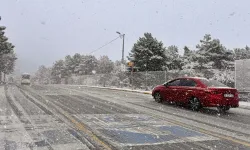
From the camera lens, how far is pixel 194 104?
42.9 feet

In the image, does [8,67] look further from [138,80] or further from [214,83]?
[214,83]

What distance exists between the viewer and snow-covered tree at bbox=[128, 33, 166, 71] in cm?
4300

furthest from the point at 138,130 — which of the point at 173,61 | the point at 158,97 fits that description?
the point at 173,61

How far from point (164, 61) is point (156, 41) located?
317 cm

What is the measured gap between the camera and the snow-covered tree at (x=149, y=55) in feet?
141

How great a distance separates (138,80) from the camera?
32.8 metres

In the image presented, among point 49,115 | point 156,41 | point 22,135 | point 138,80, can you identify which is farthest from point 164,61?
point 22,135

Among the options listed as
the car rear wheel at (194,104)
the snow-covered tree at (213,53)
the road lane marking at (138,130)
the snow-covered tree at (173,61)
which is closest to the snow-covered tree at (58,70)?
the snow-covered tree at (173,61)

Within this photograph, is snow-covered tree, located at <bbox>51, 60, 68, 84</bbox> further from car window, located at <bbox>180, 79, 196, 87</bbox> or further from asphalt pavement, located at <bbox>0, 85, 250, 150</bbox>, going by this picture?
asphalt pavement, located at <bbox>0, 85, 250, 150</bbox>

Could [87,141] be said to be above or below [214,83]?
below

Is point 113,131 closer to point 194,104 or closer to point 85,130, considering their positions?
point 85,130

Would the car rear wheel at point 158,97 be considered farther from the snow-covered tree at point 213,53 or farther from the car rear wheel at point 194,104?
the snow-covered tree at point 213,53

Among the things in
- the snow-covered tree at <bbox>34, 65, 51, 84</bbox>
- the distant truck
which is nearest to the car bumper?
the distant truck

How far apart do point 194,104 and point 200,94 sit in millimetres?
523
